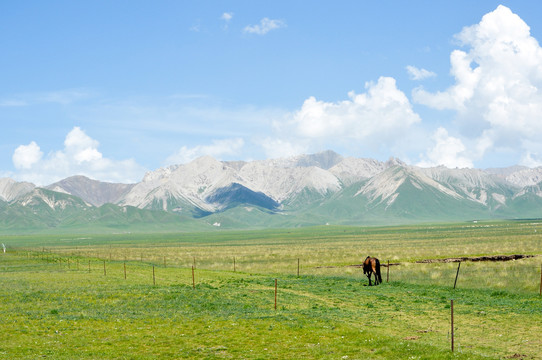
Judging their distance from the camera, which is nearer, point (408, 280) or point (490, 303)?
point (490, 303)

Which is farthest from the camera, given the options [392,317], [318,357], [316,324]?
[392,317]

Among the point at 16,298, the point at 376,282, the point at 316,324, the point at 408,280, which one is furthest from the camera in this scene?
the point at 408,280

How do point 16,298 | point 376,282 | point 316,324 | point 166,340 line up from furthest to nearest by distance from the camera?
point 376,282
point 16,298
point 316,324
point 166,340

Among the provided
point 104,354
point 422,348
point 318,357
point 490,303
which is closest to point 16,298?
point 104,354

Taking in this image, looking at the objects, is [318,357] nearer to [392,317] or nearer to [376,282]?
[392,317]

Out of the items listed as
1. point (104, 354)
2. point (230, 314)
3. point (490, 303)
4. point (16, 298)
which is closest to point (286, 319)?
point (230, 314)

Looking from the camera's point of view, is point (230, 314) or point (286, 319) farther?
point (230, 314)

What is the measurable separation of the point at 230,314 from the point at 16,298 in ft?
59.2

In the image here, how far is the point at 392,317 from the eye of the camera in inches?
1172

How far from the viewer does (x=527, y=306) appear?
32312mm

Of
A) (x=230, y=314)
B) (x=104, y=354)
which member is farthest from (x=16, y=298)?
(x=104, y=354)

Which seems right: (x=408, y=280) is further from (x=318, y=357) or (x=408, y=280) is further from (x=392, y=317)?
(x=318, y=357)

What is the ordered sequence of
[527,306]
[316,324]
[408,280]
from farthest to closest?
1. [408,280]
2. [527,306]
3. [316,324]

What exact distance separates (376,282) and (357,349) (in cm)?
2418
